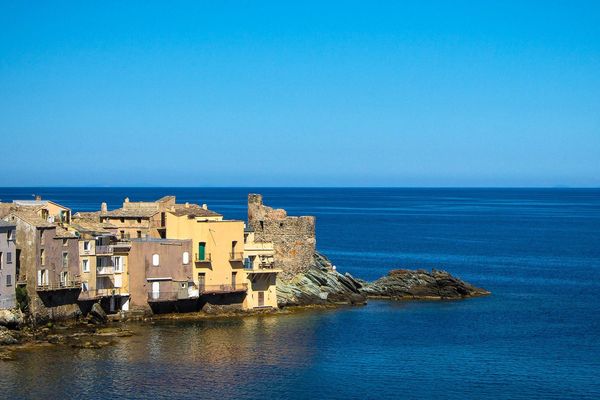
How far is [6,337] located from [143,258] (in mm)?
11826

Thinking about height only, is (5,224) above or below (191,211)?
below

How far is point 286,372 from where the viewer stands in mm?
53094

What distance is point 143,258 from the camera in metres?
65.2

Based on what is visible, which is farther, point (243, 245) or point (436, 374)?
point (243, 245)

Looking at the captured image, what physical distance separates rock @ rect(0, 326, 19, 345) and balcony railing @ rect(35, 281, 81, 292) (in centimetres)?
382

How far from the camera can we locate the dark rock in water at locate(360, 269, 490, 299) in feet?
266

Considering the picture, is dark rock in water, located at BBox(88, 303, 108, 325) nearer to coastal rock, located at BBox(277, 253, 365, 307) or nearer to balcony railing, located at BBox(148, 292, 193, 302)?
balcony railing, located at BBox(148, 292, 193, 302)

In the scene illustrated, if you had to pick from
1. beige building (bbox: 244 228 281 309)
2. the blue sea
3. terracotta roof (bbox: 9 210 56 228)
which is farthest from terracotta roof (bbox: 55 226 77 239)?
beige building (bbox: 244 228 281 309)

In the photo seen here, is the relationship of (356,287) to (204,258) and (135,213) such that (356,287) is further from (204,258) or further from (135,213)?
(135,213)

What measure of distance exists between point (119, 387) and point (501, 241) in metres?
99.5

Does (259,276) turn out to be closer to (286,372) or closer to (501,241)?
(286,372)

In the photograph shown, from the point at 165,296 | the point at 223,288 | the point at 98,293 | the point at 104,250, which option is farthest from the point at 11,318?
the point at 223,288

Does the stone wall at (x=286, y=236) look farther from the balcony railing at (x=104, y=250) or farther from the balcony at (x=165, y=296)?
the balcony railing at (x=104, y=250)

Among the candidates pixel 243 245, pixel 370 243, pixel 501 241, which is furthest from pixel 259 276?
pixel 501 241
